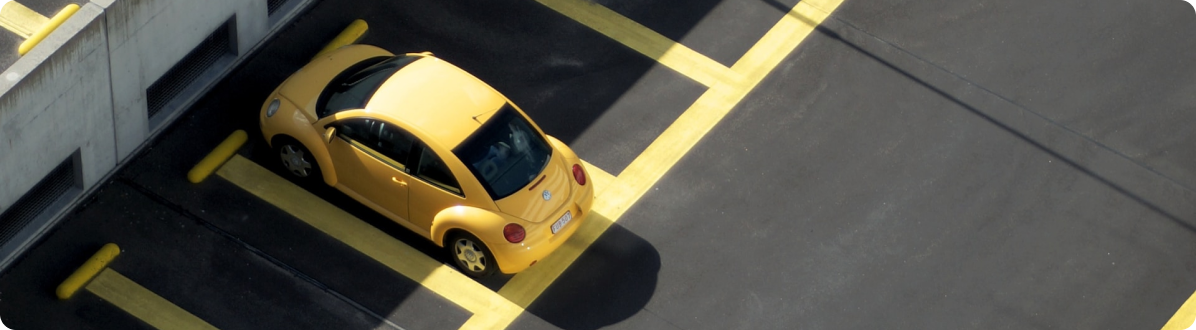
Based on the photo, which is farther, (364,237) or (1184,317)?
(1184,317)

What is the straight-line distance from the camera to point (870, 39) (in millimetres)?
18859

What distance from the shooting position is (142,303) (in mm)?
15289

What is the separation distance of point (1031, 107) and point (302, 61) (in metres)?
7.95

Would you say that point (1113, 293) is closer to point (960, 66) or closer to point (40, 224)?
point (960, 66)

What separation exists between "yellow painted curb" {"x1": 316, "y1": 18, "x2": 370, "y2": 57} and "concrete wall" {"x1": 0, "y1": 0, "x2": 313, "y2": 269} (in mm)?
1005

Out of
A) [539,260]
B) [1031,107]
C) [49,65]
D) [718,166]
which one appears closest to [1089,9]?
[1031,107]

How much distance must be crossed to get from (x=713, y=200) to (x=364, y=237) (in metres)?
3.53

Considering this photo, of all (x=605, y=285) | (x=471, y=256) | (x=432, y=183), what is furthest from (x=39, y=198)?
(x=605, y=285)

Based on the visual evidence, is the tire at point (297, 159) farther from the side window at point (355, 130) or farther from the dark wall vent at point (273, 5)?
the dark wall vent at point (273, 5)

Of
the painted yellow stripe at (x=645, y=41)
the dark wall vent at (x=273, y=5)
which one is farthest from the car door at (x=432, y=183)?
the painted yellow stripe at (x=645, y=41)

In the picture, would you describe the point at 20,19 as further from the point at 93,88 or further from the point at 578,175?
the point at 578,175

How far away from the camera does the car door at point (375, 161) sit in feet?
50.8

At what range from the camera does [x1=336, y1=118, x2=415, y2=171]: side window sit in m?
15.4

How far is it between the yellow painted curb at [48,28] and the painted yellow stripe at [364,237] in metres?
2.27
